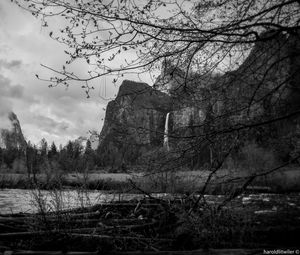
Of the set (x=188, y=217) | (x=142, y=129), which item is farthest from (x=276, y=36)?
(x=188, y=217)

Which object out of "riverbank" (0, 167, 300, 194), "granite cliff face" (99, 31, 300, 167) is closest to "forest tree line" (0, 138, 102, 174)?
"riverbank" (0, 167, 300, 194)

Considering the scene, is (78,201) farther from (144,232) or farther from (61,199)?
(144,232)

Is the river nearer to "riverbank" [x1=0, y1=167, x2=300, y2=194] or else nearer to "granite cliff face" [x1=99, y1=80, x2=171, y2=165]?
"riverbank" [x1=0, y1=167, x2=300, y2=194]

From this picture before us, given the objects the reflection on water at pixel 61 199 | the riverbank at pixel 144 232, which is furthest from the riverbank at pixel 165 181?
the riverbank at pixel 144 232

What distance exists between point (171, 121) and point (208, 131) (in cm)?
68

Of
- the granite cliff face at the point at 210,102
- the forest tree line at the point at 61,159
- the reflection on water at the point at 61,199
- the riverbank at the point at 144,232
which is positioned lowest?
the riverbank at the point at 144,232

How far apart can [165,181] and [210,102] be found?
277 cm

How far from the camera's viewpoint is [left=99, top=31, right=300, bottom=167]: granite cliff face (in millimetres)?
5191

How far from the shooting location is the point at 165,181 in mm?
7699

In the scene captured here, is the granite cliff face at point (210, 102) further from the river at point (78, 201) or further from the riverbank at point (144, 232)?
the river at point (78, 201)

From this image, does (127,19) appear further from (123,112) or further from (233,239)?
(233,239)

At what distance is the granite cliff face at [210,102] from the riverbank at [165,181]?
2.29ft

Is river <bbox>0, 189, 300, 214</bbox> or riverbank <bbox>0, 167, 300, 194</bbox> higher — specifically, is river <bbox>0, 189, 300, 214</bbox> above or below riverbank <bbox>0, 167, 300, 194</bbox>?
below

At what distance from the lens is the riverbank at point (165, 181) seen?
6.38 m
